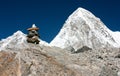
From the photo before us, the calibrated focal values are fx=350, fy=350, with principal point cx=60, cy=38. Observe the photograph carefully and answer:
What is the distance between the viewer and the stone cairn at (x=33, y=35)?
34.4 metres

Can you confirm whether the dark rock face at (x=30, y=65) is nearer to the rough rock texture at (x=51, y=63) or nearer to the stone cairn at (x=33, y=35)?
the rough rock texture at (x=51, y=63)

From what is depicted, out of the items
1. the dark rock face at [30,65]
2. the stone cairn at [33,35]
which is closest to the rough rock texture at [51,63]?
the dark rock face at [30,65]

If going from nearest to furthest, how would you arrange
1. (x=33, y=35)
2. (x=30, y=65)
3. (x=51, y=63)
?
(x=30, y=65) → (x=51, y=63) → (x=33, y=35)

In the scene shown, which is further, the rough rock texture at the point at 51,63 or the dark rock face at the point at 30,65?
the rough rock texture at the point at 51,63

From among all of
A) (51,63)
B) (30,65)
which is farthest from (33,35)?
(30,65)

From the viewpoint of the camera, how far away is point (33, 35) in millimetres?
34938

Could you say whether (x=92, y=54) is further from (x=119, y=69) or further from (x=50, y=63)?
(x=50, y=63)

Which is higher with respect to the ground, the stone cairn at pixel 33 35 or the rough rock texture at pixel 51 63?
the stone cairn at pixel 33 35

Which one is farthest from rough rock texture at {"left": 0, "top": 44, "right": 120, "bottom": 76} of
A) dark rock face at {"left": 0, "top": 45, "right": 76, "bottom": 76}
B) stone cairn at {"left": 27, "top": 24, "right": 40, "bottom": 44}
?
stone cairn at {"left": 27, "top": 24, "right": 40, "bottom": 44}

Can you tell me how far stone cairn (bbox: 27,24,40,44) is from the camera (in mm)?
34375

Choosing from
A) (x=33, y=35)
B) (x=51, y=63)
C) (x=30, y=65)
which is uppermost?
(x=33, y=35)

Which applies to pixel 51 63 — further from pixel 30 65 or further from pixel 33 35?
pixel 33 35

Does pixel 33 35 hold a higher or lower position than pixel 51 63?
higher

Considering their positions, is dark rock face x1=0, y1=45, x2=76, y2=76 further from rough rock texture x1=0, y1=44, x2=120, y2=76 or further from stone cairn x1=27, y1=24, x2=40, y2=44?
stone cairn x1=27, y1=24, x2=40, y2=44
